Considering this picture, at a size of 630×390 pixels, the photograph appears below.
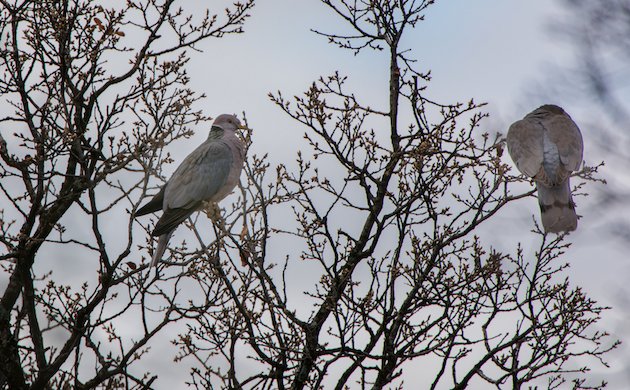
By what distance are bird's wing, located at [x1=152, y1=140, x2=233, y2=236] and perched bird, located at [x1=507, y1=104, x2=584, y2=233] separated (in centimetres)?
305

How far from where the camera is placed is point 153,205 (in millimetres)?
7781

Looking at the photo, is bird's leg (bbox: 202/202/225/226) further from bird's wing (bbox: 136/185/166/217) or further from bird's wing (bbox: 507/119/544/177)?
bird's wing (bbox: 507/119/544/177)

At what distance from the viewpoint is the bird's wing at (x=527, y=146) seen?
8227 millimetres

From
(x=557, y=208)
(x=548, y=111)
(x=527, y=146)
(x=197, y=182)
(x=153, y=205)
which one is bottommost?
(x=153, y=205)

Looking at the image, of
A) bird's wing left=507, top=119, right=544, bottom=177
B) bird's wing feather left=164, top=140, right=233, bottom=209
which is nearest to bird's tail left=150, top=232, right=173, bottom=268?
bird's wing feather left=164, top=140, right=233, bottom=209

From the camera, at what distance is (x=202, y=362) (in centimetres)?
645

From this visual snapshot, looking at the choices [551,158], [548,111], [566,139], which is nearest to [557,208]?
[551,158]

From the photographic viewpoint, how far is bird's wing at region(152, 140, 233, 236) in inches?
299

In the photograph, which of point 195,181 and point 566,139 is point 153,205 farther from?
point 566,139

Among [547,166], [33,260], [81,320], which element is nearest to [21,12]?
[33,260]

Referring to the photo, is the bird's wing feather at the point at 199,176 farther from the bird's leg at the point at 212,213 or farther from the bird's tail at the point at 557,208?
the bird's tail at the point at 557,208

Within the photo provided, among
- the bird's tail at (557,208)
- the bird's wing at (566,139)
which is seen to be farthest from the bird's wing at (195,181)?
the bird's wing at (566,139)

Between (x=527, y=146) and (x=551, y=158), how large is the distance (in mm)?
311

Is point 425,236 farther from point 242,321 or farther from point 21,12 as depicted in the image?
point 21,12
